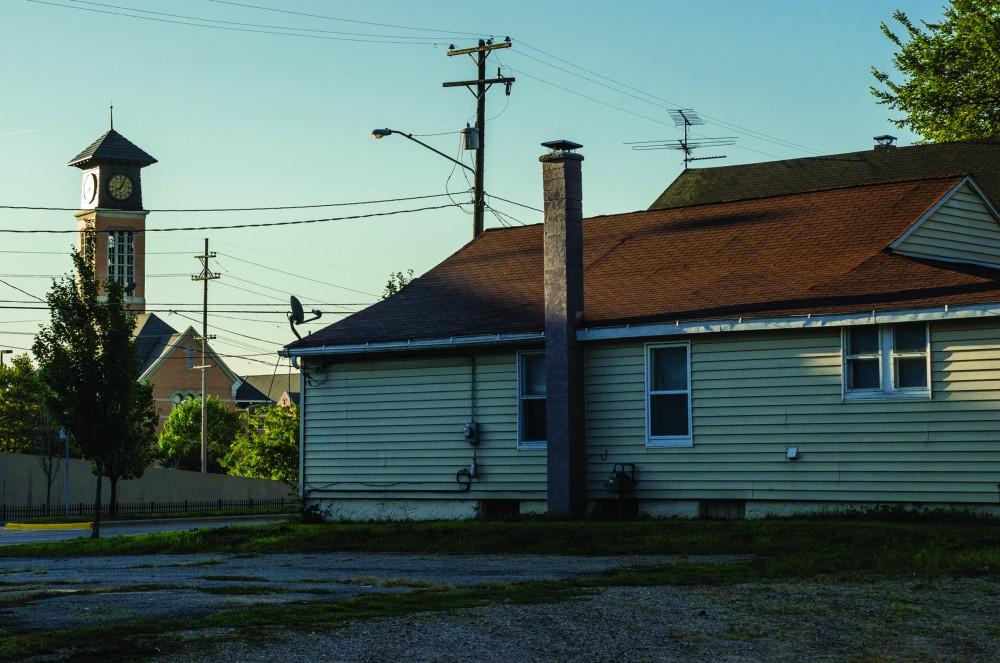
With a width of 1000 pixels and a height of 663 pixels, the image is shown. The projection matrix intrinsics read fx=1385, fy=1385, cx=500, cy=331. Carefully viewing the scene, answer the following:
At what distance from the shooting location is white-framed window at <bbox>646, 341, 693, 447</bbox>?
2173 centimetres

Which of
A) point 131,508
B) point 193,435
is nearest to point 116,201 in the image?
point 193,435

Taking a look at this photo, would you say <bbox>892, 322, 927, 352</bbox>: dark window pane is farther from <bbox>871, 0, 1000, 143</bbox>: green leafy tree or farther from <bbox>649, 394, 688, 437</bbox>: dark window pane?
<bbox>871, 0, 1000, 143</bbox>: green leafy tree

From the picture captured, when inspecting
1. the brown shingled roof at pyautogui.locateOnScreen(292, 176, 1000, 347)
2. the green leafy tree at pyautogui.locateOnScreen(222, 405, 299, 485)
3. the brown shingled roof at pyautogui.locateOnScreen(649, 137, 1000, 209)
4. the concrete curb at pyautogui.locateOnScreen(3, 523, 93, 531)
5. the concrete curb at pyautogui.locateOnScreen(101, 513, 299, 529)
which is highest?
the brown shingled roof at pyautogui.locateOnScreen(649, 137, 1000, 209)

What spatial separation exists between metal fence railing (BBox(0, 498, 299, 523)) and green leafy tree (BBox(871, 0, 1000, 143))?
2747cm

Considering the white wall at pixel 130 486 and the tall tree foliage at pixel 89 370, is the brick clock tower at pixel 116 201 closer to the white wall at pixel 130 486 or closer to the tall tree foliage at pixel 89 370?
the white wall at pixel 130 486

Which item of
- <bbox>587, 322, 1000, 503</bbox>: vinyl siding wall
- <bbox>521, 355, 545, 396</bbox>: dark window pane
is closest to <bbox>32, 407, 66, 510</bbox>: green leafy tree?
<bbox>521, 355, 545, 396</bbox>: dark window pane

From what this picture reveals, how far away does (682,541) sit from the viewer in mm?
17641

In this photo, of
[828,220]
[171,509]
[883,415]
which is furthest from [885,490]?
[171,509]

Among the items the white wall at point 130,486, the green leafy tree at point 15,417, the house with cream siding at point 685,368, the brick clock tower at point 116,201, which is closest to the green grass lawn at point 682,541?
the house with cream siding at point 685,368

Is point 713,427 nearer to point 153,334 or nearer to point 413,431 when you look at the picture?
point 413,431

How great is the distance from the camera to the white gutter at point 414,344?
75.8 ft

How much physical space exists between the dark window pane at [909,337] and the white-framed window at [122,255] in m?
114

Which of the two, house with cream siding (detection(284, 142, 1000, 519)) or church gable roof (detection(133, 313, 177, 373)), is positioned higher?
church gable roof (detection(133, 313, 177, 373))

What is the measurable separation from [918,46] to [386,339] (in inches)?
876
